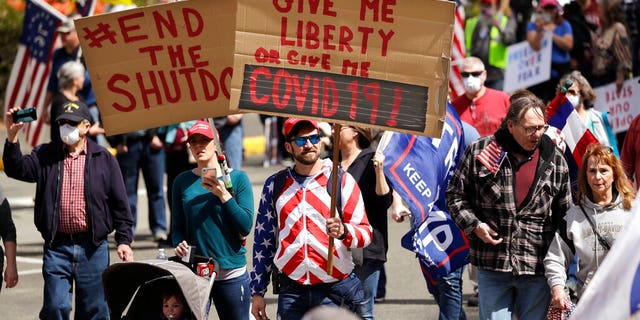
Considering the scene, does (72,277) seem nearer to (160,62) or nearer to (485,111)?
(160,62)

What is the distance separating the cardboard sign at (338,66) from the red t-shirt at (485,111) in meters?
3.98

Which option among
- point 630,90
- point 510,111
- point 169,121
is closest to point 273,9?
point 169,121

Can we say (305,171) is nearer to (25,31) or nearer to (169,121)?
(169,121)

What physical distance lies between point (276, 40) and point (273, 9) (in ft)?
0.55

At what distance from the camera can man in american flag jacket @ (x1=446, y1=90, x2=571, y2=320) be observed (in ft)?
26.2

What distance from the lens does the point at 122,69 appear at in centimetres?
789

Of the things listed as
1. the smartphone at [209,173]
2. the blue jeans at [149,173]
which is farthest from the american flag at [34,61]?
the smartphone at [209,173]

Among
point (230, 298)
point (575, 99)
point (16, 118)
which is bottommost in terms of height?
point (230, 298)

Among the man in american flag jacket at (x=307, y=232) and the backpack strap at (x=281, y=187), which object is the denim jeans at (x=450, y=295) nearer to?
the man in american flag jacket at (x=307, y=232)

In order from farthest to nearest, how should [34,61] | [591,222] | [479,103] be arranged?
1. [34,61]
2. [479,103]
3. [591,222]

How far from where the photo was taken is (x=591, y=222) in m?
7.65

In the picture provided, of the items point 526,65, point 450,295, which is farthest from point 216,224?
point 526,65

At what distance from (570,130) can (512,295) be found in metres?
2.06

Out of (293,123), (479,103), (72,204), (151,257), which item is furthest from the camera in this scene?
(151,257)
